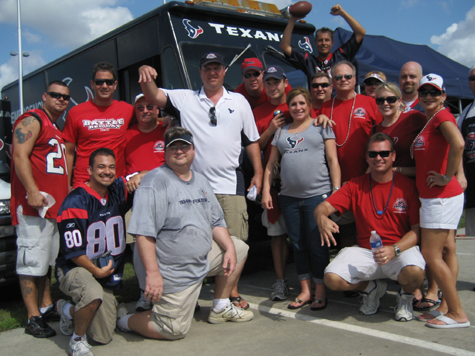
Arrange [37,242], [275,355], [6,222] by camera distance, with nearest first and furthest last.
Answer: [275,355], [37,242], [6,222]

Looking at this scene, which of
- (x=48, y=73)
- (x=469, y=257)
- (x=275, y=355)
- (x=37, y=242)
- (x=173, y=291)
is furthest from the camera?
(x=48, y=73)

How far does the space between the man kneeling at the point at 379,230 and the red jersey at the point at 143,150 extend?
1583 mm

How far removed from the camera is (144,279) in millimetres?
3486

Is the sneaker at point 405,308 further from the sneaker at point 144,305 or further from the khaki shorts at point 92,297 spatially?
the khaki shorts at point 92,297

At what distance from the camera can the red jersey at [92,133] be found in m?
4.08

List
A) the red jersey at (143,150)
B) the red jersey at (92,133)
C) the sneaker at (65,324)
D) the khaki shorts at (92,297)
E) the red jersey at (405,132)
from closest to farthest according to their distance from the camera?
the khaki shorts at (92,297), the sneaker at (65,324), the red jersey at (405,132), the red jersey at (92,133), the red jersey at (143,150)

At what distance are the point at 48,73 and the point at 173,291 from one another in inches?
217

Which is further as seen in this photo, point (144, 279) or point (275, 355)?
point (144, 279)

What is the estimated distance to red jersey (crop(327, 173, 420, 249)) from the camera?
3.75 meters

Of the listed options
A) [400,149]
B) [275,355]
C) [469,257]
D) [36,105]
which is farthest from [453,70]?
[275,355]

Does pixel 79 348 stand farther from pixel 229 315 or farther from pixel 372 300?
pixel 372 300

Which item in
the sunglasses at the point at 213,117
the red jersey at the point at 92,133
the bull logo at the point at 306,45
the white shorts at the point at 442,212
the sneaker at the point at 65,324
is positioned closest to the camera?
the white shorts at the point at 442,212

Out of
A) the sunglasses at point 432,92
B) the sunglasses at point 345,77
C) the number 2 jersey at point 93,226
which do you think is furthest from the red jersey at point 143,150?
the sunglasses at point 432,92

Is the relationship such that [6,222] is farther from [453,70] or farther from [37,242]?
[453,70]
